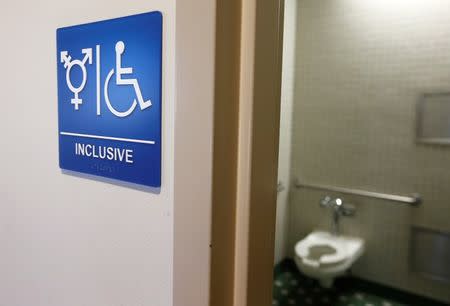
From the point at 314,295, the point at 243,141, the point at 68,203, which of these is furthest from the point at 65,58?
the point at 314,295

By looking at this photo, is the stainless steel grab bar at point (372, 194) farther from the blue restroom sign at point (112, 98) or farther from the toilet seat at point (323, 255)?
the blue restroom sign at point (112, 98)

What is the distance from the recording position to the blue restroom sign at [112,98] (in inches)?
21.9

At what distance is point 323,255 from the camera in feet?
7.17

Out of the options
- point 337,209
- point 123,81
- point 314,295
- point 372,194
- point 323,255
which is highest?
point 123,81

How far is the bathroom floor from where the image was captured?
7.22 ft

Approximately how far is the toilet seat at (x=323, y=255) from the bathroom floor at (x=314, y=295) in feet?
1.06

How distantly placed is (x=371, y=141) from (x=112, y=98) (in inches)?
78.3

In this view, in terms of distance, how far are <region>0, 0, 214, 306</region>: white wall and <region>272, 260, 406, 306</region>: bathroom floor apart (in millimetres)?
1649

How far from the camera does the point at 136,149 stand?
0.59m

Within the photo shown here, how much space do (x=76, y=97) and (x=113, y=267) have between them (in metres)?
0.35

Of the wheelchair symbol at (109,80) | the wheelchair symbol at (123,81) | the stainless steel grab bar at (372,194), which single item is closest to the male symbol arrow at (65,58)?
the wheelchair symbol at (109,80)

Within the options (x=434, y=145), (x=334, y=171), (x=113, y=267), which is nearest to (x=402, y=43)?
(x=434, y=145)

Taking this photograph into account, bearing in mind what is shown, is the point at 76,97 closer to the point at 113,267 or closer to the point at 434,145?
the point at 113,267

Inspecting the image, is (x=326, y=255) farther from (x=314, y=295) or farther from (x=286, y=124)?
(x=286, y=124)
